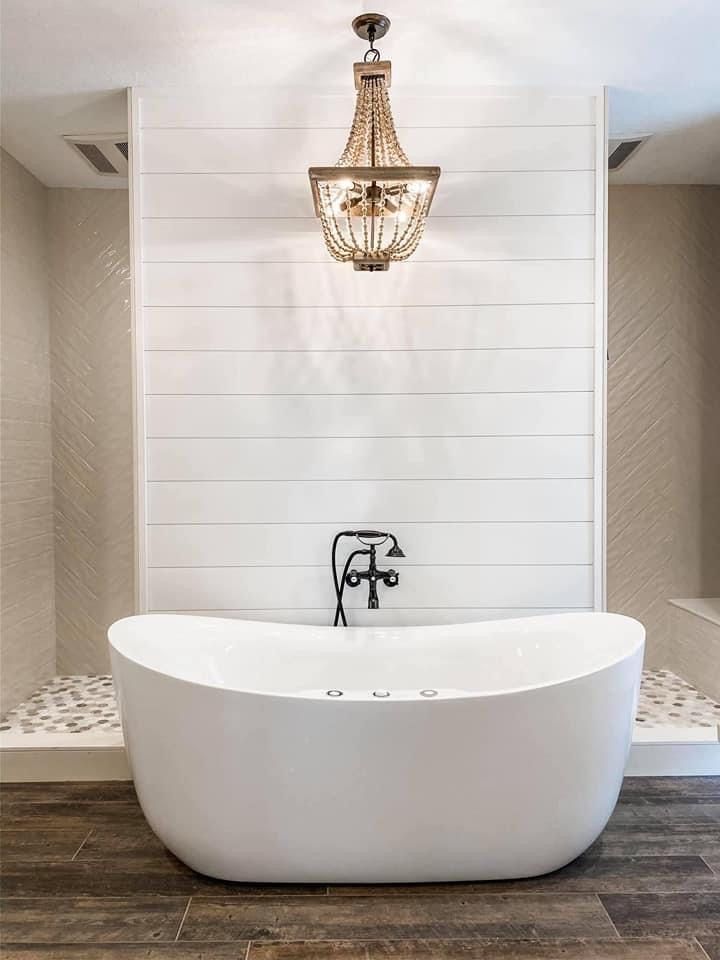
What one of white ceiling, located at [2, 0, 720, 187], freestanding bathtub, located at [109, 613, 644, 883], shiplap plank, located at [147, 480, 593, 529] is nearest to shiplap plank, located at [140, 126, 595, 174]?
white ceiling, located at [2, 0, 720, 187]

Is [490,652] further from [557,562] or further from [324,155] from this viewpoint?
[324,155]

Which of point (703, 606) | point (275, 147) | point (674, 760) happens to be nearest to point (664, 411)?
point (703, 606)

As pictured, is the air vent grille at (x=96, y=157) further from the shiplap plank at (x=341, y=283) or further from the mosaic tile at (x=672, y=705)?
the mosaic tile at (x=672, y=705)

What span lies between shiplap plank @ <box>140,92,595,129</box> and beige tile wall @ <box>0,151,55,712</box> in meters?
1.06

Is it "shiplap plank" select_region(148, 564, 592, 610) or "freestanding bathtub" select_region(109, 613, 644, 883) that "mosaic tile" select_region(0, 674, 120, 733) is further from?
"freestanding bathtub" select_region(109, 613, 644, 883)

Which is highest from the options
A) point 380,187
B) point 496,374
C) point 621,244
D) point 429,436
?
point 621,244

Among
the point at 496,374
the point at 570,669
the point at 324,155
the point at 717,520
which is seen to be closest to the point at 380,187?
the point at 324,155

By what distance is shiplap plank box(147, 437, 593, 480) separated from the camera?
2.78 metres

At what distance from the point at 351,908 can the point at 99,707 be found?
5.53 ft

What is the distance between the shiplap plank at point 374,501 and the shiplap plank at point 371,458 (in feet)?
0.11

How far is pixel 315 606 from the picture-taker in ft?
9.18

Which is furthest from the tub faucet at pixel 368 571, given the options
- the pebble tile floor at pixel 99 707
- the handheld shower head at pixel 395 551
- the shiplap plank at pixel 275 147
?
the shiplap plank at pixel 275 147

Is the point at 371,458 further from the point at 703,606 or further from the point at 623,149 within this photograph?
the point at 703,606

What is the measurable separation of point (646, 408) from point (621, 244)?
0.88 m
